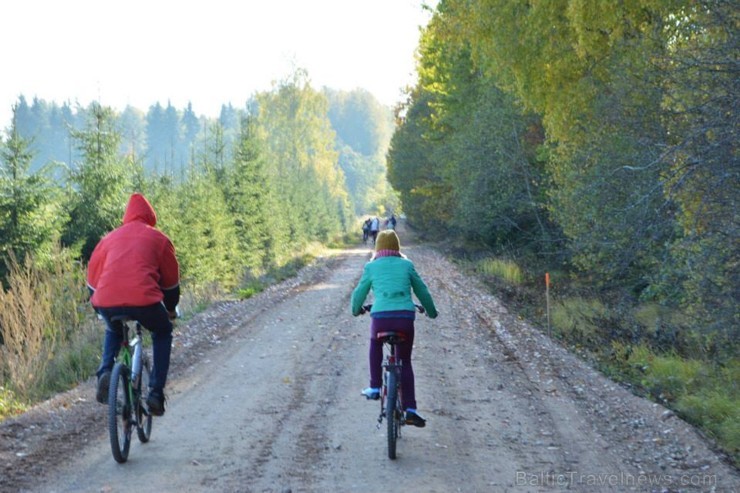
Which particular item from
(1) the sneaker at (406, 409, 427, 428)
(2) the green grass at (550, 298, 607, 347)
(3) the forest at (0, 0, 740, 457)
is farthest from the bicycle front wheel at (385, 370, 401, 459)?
(2) the green grass at (550, 298, 607, 347)

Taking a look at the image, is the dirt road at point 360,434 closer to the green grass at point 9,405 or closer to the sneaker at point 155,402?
the sneaker at point 155,402

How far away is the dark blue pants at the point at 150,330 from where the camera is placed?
6605 millimetres

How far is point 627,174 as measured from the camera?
14.9 m

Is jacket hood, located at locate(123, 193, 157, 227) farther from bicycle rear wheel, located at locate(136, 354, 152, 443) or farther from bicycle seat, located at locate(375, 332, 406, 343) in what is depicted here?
bicycle seat, located at locate(375, 332, 406, 343)

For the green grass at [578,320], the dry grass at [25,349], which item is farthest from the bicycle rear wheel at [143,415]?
the green grass at [578,320]

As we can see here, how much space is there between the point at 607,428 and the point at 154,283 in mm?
4958

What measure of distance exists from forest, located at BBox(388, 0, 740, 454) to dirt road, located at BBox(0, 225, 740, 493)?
1008 mm

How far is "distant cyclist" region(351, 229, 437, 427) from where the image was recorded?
7.17 m

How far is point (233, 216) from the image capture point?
28.3 metres

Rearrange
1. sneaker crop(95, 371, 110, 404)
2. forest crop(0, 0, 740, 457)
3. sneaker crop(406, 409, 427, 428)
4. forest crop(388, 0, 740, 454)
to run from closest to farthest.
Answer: sneaker crop(95, 371, 110, 404), sneaker crop(406, 409, 427, 428), forest crop(388, 0, 740, 454), forest crop(0, 0, 740, 457)

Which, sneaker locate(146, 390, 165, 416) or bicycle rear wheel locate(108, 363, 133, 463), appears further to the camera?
sneaker locate(146, 390, 165, 416)

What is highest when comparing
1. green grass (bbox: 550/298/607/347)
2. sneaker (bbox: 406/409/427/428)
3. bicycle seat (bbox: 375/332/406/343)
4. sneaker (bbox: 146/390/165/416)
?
bicycle seat (bbox: 375/332/406/343)

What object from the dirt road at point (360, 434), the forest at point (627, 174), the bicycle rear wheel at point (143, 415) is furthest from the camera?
the forest at point (627, 174)

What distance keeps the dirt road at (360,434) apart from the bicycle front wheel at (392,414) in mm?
171
